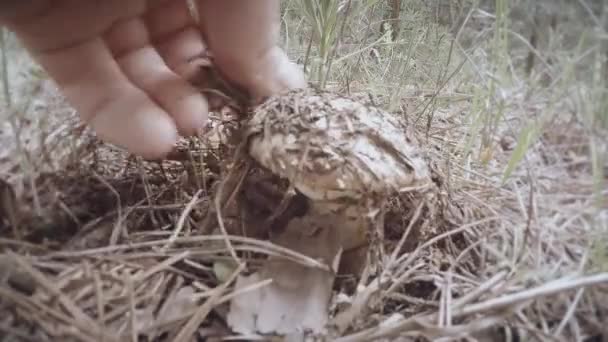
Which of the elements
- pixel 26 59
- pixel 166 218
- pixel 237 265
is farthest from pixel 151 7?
pixel 237 265

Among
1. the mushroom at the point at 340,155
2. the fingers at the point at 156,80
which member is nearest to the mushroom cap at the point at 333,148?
the mushroom at the point at 340,155

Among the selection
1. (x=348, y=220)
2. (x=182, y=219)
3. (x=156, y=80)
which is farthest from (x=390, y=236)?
(x=156, y=80)

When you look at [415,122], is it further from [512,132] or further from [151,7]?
[151,7]

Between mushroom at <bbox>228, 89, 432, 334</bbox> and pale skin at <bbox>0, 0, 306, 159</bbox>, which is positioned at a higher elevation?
pale skin at <bbox>0, 0, 306, 159</bbox>

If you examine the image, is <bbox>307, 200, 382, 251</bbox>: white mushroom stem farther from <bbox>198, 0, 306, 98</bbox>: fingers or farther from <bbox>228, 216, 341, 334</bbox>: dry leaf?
<bbox>198, 0, 306, 98</bbox>: fingers

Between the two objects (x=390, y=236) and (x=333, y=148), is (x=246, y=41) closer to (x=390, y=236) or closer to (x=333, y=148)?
(x=333, y=148)

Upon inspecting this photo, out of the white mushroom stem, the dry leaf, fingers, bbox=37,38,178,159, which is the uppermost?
fingers, bbox=37,38,178,159

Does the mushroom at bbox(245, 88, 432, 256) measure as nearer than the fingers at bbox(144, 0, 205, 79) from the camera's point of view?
Yes

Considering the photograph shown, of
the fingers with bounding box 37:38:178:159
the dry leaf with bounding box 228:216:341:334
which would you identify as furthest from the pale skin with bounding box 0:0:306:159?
the dry leaf with bounding box 228:216:341:334
